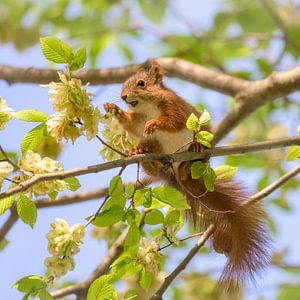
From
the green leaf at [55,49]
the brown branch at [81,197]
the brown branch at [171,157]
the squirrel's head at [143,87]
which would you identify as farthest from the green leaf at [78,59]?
the brown branch at [81,197]

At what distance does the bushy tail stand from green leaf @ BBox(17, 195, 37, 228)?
0.53 metres

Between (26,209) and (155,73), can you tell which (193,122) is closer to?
(26,209)

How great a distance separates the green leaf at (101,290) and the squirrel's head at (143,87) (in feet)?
2.39

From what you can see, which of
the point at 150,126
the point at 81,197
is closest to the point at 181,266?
the point at 150,126

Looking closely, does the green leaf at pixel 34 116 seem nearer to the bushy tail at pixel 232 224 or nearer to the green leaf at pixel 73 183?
the green leaf at pixel 73 183

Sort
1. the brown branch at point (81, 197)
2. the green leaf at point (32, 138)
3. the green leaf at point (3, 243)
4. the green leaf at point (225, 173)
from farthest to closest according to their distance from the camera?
the brown branch at point (81, 197) → the green leaf at point (3, 243) → the green leaf at point (225, 173) → the green leaf at point (32, 138)

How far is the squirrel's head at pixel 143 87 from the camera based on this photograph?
2.27m

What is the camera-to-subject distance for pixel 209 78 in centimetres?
310

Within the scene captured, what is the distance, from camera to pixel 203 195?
201 centimetres

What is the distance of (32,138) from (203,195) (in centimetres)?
56

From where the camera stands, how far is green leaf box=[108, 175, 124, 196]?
5.56 ft

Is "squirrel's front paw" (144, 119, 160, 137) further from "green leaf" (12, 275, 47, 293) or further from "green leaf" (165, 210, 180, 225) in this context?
"green leaf" (12, 275, 47, 293)

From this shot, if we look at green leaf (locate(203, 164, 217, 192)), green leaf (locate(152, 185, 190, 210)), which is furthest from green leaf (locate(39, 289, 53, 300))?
green leaf (locate(203, 164, 217, 192))

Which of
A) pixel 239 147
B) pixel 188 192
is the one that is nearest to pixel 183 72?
pixel 188 192
